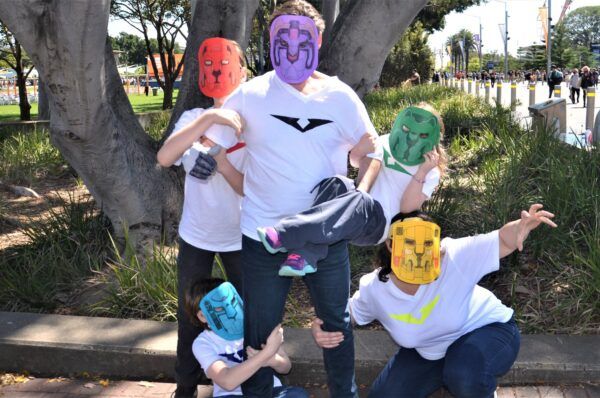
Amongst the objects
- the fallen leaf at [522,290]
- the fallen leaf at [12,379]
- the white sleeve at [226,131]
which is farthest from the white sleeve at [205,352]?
the fallen leaf at [522,290]

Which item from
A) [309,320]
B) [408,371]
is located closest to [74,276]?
[309,320]

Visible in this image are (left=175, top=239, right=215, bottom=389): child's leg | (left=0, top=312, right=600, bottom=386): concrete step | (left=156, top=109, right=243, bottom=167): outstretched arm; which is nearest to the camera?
(left=156, top=109, right=243, bottom=167): outstretched arm

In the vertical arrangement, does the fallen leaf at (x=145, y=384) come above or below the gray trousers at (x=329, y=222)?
below

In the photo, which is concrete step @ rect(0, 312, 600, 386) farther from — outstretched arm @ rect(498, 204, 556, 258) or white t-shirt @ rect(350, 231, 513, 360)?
outstretched arm @ rect(498, 204, 556, 258)

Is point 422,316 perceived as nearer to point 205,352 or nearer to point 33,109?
point 205,352

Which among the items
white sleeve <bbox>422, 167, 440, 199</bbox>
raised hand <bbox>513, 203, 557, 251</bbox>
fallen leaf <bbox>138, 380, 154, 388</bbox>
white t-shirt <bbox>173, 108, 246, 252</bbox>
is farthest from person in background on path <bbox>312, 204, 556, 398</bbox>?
fallen leaf <bbox>138, 380, 154, 388</bbox>

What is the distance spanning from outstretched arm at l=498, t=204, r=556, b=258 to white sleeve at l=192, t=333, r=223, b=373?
4.78 feet

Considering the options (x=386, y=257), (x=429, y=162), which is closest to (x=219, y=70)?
(x=429, y=162)

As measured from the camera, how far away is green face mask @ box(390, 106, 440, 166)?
3.19 m

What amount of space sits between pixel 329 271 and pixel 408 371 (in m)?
0.79

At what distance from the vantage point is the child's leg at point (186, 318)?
3.53 metres

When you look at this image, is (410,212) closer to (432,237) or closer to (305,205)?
(432,237)

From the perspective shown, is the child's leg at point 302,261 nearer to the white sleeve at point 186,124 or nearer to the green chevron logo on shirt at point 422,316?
the white sleeve at point 186,124

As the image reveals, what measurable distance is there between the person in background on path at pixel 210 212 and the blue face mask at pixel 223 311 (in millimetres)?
320
